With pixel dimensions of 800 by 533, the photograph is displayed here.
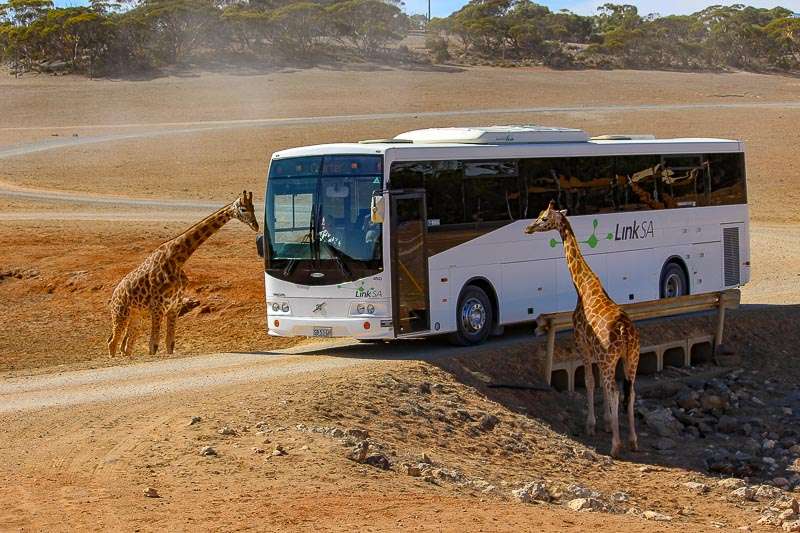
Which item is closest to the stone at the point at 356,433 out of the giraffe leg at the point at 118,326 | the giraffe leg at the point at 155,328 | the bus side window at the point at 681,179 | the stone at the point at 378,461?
the stone at the point at 378,461

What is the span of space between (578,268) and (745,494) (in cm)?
410

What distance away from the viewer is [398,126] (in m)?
66.9

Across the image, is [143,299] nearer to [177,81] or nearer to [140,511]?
[140,511]

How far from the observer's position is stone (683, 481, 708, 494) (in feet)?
52.3

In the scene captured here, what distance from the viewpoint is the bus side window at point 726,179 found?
25.0m

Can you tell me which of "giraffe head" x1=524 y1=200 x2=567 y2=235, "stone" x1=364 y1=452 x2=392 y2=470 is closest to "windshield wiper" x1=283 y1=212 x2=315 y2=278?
"giraffe head" x1=524 y1=200 x2=567 y2=235

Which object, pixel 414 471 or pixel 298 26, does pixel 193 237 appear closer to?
pixel 414 471

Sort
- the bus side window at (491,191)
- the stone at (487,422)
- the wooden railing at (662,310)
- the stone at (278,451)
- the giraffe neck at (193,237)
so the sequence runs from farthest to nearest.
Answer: the giraffe neck at (193,237) → the bus side window at (491,191) → the wooden railing at (662,310) → the stone at (487,422) → the stone at (278,451)

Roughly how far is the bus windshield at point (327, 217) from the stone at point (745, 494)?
19.4ft

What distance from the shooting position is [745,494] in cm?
1571

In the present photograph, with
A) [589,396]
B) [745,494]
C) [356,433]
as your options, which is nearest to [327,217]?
[589,396]

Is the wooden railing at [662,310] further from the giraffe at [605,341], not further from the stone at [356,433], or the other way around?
the stone at [356,433]

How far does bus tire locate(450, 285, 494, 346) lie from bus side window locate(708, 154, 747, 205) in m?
7.06

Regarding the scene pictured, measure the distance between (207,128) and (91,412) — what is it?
5701 centimetres
